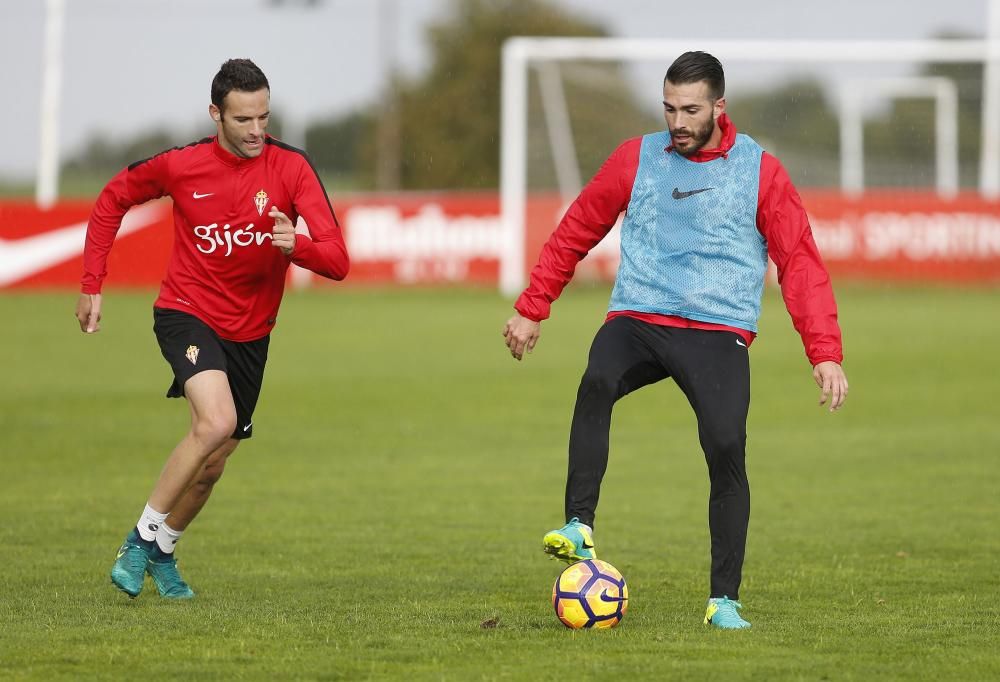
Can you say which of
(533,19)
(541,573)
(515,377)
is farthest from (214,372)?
(533,19)

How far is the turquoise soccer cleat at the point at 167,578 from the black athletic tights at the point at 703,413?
1901 millimetres

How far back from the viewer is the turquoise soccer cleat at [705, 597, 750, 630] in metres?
6.27

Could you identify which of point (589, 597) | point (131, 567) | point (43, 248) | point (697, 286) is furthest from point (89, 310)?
point (43, 248)

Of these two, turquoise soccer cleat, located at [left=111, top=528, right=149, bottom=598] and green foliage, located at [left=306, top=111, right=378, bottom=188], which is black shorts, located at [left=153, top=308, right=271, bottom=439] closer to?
turquoise soccer cleat, located at [left=111, top=528, right=149, bottom=598]

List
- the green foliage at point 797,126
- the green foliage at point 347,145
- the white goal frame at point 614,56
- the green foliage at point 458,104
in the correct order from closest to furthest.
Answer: the white goal frame at point 614,56, the green foliage at point 797,126, the green foliage at point 347,145, the green foliage at point 458,104

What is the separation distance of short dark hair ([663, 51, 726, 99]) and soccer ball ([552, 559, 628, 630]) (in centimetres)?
189

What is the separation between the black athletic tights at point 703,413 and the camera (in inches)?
248

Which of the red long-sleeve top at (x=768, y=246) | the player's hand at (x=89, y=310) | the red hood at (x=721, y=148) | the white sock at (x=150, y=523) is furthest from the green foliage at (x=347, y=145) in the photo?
the red hood at (x=721, y=148)

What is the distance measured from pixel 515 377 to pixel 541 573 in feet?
36.1

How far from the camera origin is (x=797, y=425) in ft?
48.9

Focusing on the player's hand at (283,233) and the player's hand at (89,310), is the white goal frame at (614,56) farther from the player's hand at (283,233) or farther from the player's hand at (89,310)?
the player's hand at (283,233)

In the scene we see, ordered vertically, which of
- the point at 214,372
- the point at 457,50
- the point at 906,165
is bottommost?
the point at 214,372

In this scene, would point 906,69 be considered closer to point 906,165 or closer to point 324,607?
point 906,165

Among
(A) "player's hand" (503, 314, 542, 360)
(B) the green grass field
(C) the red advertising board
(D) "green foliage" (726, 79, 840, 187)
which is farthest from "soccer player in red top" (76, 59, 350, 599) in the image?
(D) "green foliage" (726, 79, 840, 187)
